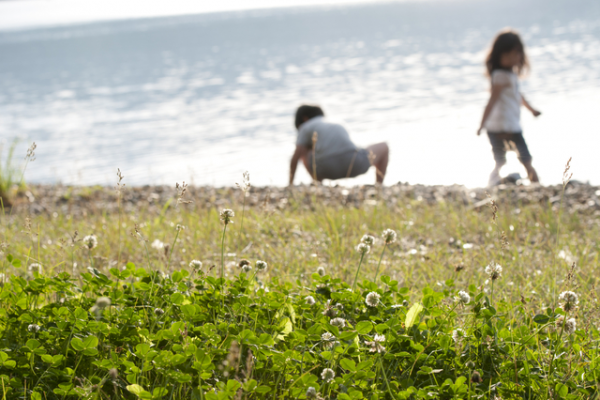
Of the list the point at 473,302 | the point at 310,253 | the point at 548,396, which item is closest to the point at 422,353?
the point at 473,302

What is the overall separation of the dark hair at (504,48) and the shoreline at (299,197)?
5.84 feet

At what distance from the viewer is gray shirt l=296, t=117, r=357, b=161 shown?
22.8 ft

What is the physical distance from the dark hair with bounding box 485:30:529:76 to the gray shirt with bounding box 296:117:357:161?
6.89ft

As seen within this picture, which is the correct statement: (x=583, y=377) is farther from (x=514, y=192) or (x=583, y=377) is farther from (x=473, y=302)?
(x=514, y=192)

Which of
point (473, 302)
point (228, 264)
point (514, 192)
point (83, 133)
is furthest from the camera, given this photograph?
point (83, 133)

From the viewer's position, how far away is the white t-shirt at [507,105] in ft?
21.1

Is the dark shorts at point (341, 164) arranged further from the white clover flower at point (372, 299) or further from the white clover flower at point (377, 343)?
the white clover flower at point (377, 343)

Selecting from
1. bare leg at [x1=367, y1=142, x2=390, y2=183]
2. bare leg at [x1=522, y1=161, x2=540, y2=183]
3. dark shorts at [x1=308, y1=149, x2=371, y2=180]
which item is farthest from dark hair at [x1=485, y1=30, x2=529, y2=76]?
dark shorts at [x1=308, y1=149, x2=371, y2=180]

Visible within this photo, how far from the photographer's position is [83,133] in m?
12.3

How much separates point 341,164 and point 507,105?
2287mm

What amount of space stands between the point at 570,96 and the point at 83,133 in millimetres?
11177

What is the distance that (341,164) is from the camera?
23.4ft

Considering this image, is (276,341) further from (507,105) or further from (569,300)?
(507,105)

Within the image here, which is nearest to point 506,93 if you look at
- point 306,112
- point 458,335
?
point 306,112
